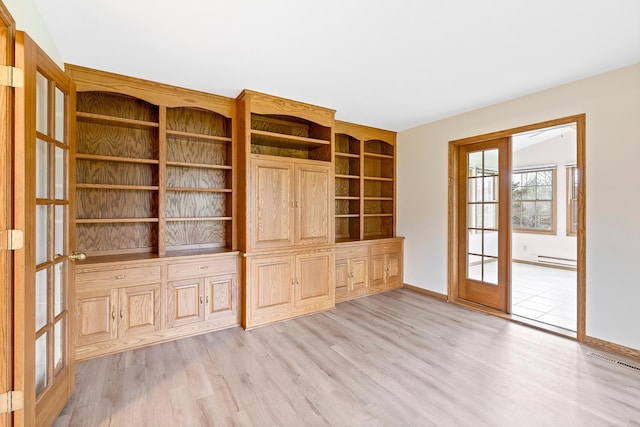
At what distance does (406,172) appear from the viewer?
458 cm

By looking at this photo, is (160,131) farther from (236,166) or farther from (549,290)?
(549,290)

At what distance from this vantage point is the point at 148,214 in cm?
304

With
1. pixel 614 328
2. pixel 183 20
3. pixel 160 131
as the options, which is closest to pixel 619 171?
pixel 614 328

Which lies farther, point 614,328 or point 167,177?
point 167,177

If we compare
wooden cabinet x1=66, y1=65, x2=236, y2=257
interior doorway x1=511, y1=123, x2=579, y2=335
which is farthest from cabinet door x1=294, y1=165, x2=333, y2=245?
interior doorway x1=511, y1=123, x2=579, y2=335

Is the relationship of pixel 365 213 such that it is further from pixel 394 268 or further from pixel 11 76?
pixel 11 76

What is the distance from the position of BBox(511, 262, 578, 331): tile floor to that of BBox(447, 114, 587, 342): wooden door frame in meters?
0.44

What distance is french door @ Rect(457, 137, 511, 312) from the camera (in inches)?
138

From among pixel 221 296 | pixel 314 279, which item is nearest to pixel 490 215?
pixel 314 279

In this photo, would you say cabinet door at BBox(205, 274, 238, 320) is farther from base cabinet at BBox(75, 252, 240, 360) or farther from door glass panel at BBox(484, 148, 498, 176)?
door glass panel at BBox(484, 148, 498, 176)

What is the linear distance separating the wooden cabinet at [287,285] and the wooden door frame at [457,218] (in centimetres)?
168

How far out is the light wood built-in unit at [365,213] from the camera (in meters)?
4.05

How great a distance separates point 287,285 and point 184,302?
42.2 inches

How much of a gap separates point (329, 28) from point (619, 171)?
9.16 feet
